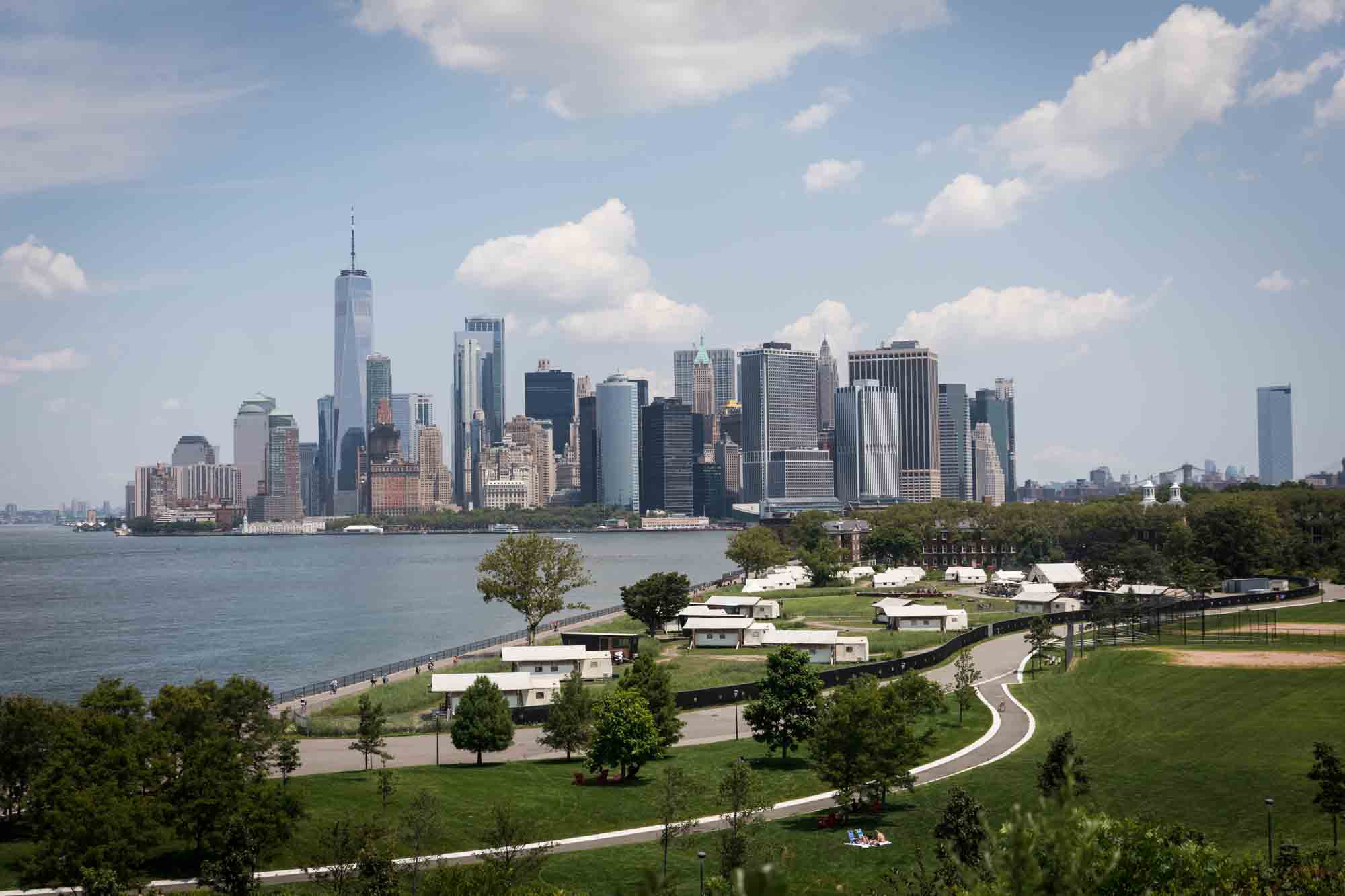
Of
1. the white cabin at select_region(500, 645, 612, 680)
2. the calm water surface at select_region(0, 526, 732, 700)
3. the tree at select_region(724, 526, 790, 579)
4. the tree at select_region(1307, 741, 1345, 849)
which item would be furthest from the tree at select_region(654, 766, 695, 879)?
the tree at select_region(724, 526, 790, 579)

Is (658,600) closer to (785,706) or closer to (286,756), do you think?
(785,706)

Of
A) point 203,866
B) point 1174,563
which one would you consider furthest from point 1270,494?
point 203,866

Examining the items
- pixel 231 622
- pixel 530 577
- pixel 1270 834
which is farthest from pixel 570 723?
pixel 231 622

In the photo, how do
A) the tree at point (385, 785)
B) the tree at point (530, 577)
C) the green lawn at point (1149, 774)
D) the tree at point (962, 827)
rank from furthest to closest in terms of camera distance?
the tree at point (530, 577)
the tree at point (385, 785)
the green lawn at point (1149, 774)
the tree at point (962, 827)

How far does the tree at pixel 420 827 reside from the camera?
96.5 feet

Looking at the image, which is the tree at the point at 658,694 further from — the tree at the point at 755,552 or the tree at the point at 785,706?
the tree at the point at 755,552

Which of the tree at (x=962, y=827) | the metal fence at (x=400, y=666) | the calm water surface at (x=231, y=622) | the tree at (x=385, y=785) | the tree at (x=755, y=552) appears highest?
the tree at (x=755, y=552)

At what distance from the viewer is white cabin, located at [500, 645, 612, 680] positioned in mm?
64562

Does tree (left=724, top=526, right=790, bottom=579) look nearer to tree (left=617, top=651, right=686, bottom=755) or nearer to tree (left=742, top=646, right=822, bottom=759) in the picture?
tree (left=617, top=651, right=686, bottom=755)

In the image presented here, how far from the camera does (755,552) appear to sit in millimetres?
124875

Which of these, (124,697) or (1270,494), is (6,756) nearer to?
(124,697)

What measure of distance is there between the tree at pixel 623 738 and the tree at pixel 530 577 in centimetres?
3534

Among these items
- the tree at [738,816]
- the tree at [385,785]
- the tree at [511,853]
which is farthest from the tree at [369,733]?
the tree at [738,816]

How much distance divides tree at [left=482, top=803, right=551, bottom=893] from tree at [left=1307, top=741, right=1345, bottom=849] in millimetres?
19495
